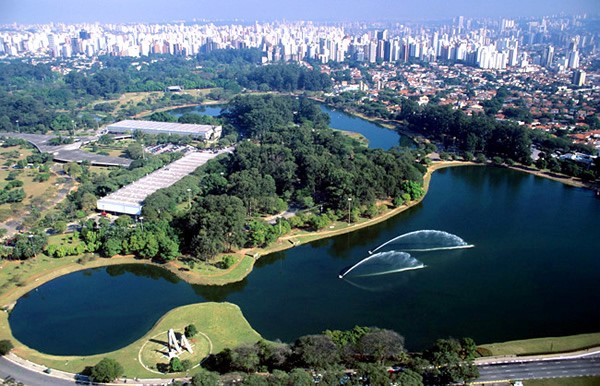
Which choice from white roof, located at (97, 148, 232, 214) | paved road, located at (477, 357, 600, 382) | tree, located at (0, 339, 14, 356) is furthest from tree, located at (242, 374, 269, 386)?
white roof, located at (97, 148, 232, 214)

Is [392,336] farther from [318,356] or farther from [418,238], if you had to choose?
[418,238]

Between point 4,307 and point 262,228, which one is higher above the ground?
point 262,228

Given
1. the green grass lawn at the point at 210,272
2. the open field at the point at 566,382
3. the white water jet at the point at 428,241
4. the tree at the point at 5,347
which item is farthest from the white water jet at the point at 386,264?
the tree at the point at 5,347

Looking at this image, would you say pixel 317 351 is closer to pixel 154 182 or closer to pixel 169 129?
pixel 154 182

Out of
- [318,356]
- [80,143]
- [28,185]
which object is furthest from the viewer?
[80,143]

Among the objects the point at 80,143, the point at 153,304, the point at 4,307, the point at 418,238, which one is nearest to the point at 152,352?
the point at 153,304

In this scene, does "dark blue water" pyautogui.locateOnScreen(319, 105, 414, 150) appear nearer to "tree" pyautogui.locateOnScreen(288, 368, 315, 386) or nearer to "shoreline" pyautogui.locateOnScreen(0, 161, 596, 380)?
"shoreline" pyautogui.locateOnScreen(0, 161, 596, 380)

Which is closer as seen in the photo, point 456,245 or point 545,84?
point 456,245
